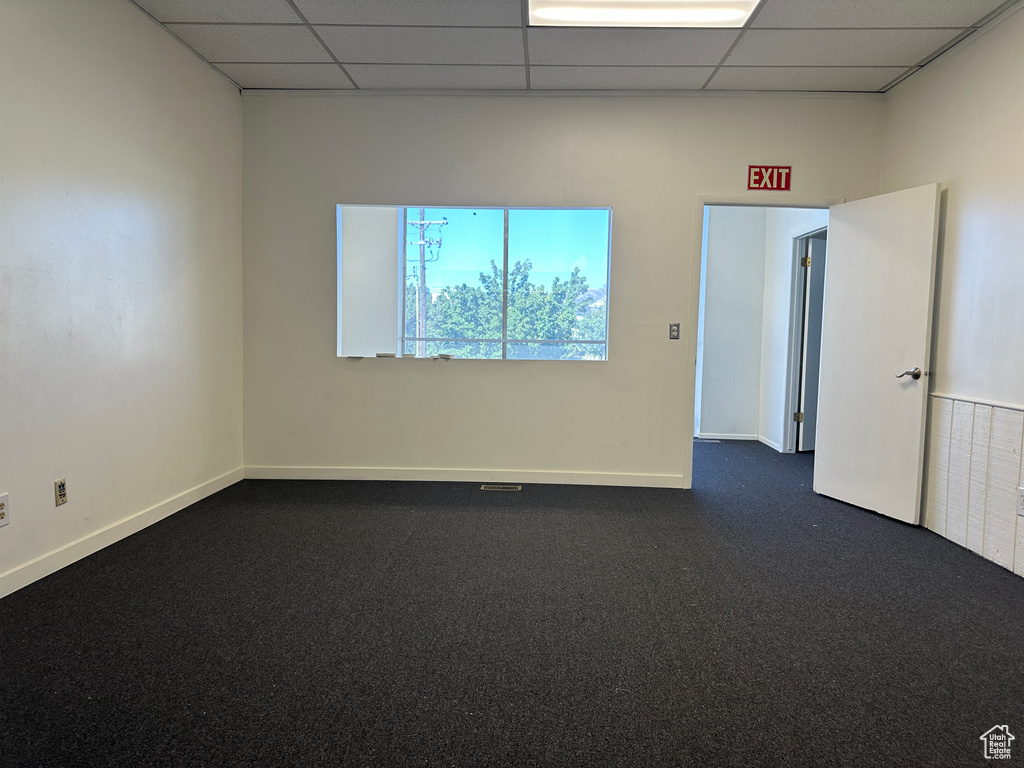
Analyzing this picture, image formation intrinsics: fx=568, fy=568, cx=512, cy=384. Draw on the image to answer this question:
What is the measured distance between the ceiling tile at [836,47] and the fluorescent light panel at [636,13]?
0.66 ft

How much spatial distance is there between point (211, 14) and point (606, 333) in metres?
2.76

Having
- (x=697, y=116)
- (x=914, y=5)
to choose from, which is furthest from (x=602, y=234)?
(x=914, y=5)

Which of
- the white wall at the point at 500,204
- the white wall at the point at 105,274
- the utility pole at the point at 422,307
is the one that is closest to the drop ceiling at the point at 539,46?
the white wall at the point at 500,204

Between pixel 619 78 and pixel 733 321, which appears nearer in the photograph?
pixel 619 78

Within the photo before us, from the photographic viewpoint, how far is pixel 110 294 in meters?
2.64

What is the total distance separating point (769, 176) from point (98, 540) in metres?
4.22

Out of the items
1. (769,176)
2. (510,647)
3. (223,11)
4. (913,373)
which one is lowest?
(510,647)

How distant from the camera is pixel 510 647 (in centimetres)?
183

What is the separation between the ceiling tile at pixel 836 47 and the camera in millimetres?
2848

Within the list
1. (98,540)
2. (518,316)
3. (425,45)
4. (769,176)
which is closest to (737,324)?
(769,176)

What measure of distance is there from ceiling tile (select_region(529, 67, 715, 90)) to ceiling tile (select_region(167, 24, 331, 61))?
1.26 metres

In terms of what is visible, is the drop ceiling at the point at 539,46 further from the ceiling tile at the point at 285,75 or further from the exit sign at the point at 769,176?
the exit sign at the point at 769,176

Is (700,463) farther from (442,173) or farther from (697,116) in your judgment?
(442,173)

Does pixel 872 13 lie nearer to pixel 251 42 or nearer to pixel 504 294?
pixel 504 294
